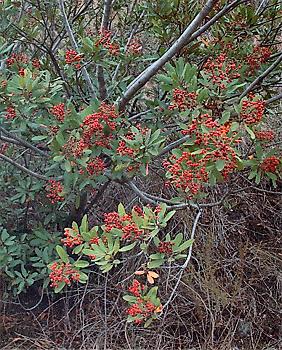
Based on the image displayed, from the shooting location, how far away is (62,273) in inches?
57.7

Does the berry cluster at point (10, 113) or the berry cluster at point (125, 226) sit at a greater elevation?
the berry cluster at point (10, 113)

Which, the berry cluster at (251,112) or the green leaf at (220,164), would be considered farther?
the berry cluster at (251,112)

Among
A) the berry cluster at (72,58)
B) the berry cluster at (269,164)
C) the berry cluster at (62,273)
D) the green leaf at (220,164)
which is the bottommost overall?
the berry cluster at (269,164)

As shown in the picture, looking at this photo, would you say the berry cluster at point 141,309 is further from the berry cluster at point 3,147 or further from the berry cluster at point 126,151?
the berry cluster at point 3,147

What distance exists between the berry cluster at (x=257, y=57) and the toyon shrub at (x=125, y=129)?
1 cm

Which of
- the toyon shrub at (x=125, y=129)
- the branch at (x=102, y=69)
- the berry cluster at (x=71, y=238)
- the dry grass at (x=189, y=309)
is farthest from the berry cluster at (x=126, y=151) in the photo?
the dry grass at (x=189, y=309)

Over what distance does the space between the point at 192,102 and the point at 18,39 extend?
0.94 m

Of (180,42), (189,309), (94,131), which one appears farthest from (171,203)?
(189,309)

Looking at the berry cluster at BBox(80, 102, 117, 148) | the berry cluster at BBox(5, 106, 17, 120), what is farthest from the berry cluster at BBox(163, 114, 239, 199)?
the berry cluster at BBox(5, 106, 17, 120)

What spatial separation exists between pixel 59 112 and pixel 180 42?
430 mm

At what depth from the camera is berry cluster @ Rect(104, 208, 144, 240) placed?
1378 millimetres

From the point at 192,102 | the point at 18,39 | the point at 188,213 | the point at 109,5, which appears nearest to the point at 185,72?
the point at 192,102

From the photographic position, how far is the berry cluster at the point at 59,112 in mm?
1628

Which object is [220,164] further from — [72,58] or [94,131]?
[72,58]
